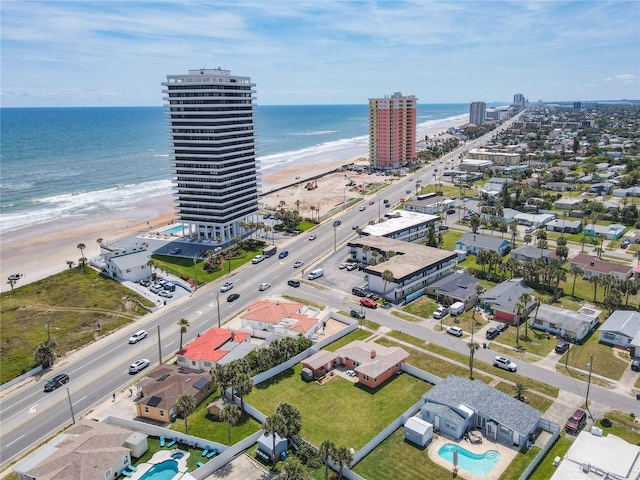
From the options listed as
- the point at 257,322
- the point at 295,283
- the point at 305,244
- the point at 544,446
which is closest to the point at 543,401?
the point at 544,446

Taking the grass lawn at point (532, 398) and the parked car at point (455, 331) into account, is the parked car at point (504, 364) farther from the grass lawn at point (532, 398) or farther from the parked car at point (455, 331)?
the parked car at point (455, 331)

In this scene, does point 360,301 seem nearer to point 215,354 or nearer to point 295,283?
point 295,283

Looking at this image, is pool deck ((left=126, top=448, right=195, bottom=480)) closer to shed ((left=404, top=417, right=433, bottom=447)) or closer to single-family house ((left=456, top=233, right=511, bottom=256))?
shed ((left=404, top=417, right=433, bottom=447))

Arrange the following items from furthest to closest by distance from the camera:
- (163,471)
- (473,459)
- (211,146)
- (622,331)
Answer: (211,146)
(622,331)
(473,459)
(163,471)

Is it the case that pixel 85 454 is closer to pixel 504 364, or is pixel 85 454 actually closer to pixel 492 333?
pixel 504 364

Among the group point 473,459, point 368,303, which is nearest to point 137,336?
point 368,303

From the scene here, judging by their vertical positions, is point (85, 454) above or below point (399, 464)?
above
